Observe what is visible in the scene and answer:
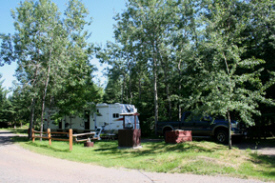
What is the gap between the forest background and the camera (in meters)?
10.8

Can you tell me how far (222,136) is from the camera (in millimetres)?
13500

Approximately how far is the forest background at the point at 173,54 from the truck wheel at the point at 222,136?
941 millimetres

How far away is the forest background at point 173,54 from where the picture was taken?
35.6 feet

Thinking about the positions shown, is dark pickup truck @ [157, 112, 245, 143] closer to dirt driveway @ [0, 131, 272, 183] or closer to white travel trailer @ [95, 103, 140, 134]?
white travel trailer @ [95, 103, 140, 134]

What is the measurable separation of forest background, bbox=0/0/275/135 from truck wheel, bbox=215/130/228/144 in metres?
0.94

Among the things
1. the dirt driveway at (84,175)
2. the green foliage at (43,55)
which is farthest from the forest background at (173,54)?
the dirt driveway at (84,175)

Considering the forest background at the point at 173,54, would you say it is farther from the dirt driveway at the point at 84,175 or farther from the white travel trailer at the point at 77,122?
the dirt driveway at the point at 84,175

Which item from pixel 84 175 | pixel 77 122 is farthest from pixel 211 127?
pixel 77 122

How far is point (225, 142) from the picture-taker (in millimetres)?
13359

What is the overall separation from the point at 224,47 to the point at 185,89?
24.6 feet

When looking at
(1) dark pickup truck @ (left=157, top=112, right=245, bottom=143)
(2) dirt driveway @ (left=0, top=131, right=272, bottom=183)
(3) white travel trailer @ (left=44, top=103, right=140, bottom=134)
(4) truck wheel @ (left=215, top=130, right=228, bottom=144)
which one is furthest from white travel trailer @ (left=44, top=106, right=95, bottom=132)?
(2) dirt driveway @ (left=0, top=131, right=272, bottom=183)

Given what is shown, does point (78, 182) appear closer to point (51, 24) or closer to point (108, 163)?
point (108, 163)

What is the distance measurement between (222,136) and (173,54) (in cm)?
1294

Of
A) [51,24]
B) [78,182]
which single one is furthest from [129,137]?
[51,24]
